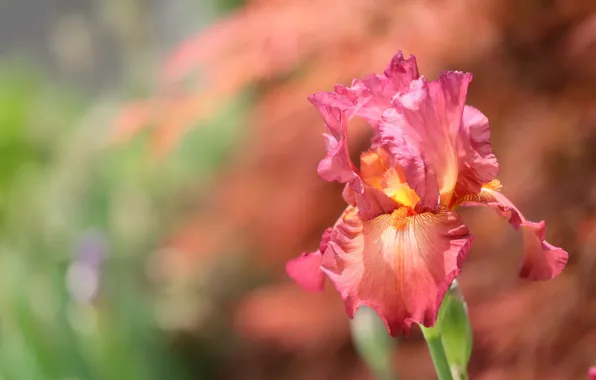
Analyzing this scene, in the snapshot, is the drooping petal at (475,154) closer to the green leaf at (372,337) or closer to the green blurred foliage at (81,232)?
the green leaf at (372,337)

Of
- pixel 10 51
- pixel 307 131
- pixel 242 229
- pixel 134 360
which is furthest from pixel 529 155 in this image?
pixel 10 51

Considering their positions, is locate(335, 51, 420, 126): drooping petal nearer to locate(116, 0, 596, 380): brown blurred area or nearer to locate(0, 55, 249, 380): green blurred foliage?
locate(116, 0, 596, 380): brown blurred area

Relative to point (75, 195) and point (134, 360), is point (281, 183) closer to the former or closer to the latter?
point (134, 360)

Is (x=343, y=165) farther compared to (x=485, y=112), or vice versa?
(x=485, y=112)

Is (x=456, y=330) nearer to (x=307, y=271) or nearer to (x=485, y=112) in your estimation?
(x=307, y=271)

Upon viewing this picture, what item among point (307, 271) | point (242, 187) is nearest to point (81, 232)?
point (242, 187)

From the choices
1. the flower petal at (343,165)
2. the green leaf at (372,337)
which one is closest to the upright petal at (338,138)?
the flower petal at (343,165)

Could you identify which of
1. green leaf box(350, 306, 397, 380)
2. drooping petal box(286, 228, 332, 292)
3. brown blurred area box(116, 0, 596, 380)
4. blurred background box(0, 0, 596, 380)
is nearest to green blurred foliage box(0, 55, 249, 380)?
blurred background box(0, 0, 596, 380)
